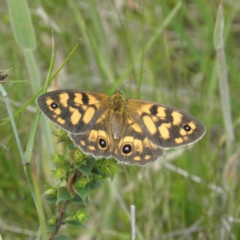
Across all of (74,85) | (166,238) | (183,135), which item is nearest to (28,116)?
A: (74,85)

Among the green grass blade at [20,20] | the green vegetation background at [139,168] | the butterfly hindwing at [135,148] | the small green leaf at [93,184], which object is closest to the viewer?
the small green leaf at [93,184]

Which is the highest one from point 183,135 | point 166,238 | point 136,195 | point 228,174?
point 183,135

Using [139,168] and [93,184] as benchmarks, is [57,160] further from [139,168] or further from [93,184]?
[139,168]

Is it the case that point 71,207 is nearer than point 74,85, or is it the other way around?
point 71,207

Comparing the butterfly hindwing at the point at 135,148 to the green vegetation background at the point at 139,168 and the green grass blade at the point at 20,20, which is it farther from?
the green grass blade at the point at 20,20

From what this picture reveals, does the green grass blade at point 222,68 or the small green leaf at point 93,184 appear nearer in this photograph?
the small green leaf at point 93,184

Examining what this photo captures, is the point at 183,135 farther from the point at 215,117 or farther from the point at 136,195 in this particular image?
the point at 215,117

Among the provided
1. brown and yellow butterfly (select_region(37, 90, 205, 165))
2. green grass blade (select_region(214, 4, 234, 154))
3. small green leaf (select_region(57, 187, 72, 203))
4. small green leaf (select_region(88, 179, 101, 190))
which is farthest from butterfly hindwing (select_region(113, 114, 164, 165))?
green grass blade (select_region(214, 4, 234, 154))

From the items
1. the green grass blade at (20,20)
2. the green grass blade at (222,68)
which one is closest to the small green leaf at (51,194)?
the green grass blade at (20,20)
